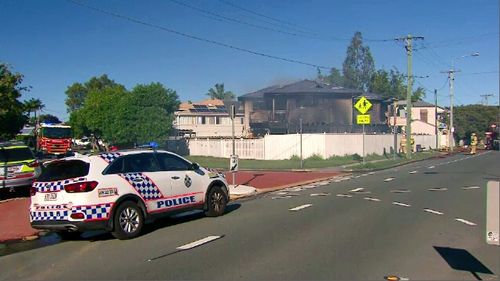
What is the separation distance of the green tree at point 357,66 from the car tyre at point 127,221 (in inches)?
3623

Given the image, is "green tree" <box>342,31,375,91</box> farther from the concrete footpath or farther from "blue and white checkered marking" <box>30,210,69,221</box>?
"blue and white checkered marking" <box>30,210,69,221</box>

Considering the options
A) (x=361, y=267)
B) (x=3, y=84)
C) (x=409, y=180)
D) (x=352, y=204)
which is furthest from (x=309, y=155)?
(x=361, y=267)

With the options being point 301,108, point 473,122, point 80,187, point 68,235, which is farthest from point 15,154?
point 473,122

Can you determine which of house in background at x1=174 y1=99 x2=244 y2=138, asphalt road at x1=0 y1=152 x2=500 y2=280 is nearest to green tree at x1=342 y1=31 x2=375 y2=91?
house in background at x1=174 y1=99 x2=244 y2=138

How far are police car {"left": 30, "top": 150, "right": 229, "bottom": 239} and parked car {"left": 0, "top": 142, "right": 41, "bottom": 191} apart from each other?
6.58 m

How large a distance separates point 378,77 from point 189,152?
173 ft

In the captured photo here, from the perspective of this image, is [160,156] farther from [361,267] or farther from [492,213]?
[492,213]

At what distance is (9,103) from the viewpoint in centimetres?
2330

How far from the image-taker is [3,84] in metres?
23.0

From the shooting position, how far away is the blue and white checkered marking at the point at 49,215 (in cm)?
920

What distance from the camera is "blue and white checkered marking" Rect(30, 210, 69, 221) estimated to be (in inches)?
362

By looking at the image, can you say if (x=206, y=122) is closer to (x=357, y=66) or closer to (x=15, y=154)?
(x=357, y=66)

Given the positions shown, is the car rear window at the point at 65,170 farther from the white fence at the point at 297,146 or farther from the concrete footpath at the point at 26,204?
the white fence at the point at 297,146

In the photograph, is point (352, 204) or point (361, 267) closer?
point (361, 267)
